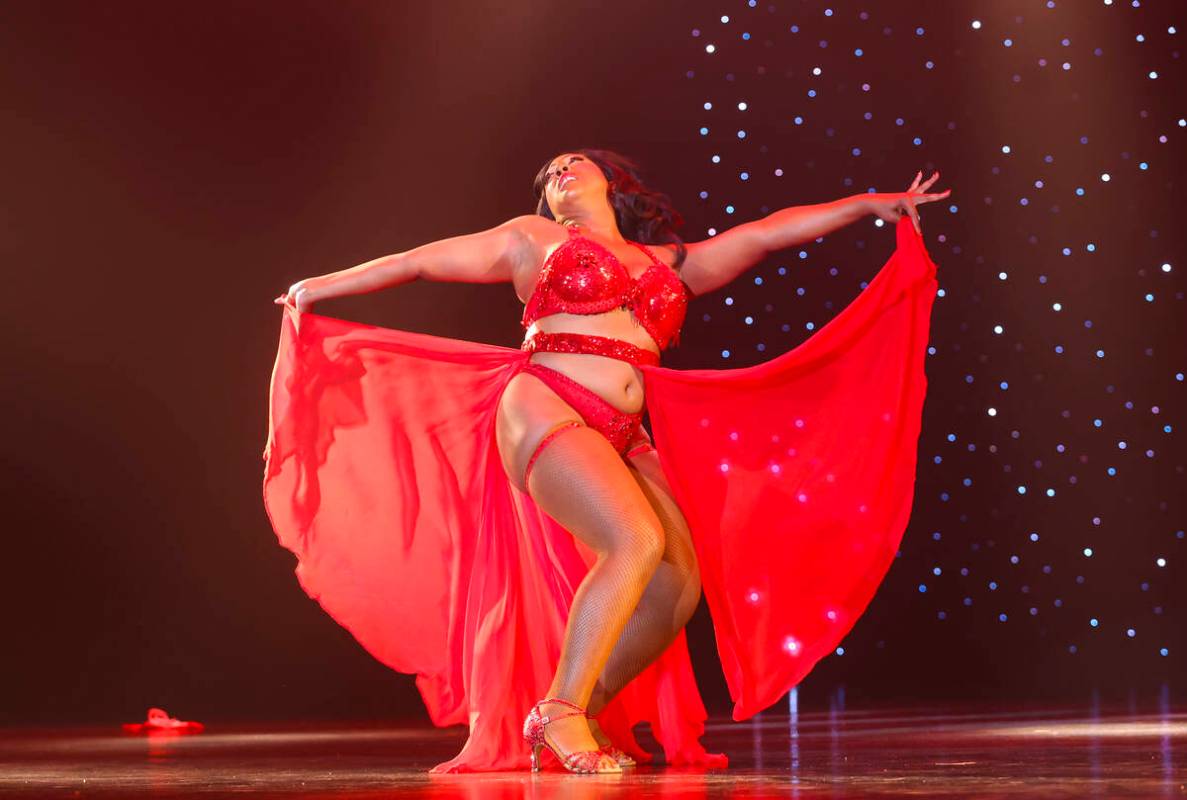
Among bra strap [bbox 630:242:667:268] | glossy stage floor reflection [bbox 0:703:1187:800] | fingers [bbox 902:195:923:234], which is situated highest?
fingers [bbox 902:195:923:234]

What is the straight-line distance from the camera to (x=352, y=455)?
317 centimetres

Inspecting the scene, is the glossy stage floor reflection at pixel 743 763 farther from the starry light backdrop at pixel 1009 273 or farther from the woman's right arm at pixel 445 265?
the starry light backdrop at pixel 1009 273

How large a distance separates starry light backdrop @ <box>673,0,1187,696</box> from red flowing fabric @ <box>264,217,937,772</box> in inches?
94.8

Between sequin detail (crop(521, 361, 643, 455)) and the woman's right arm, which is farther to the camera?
the woman's right arm

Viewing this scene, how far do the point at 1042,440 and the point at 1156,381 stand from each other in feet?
1.50

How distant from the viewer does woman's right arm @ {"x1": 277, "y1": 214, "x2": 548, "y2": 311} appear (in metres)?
3.03

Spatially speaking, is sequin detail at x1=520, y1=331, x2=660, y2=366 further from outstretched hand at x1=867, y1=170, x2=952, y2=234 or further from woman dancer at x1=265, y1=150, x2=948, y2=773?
outstretched hand at x1=867, y1=170, x2=952, y2=234

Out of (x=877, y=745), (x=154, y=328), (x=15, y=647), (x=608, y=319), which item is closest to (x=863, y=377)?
(x=608, y=319)

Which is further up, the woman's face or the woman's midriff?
the woman's face

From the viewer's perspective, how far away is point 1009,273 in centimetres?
535

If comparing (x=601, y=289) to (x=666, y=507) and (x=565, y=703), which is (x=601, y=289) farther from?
(x=565, y=703)

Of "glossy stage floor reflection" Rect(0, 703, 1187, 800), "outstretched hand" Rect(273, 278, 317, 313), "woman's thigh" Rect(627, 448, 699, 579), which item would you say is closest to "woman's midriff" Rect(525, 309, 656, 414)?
"woman's thigh" Rect(627, 448, 699, 579)

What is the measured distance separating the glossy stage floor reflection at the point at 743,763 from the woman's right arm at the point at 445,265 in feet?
3.15

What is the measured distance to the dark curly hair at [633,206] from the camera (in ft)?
10.6
